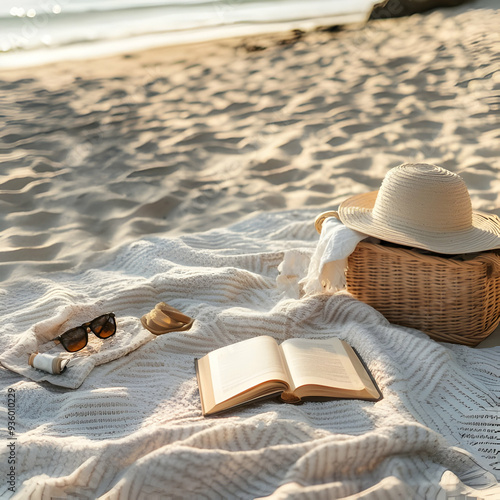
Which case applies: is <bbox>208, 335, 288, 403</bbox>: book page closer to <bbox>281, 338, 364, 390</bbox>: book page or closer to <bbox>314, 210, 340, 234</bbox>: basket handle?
<bbox>281, 338, 364, 390</bbox>: book page

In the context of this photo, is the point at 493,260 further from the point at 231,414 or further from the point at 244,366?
the point at 231,414

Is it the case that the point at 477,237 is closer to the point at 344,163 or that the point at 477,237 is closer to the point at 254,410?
the point at 254,410

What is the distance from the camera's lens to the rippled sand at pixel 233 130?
3.86m

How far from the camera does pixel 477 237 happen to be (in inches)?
94.0

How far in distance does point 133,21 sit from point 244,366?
9.64m

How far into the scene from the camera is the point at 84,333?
2.29 meters

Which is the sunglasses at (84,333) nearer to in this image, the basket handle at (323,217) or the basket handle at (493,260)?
the basket handle at (323,217)

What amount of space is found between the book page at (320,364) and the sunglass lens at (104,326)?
65 cm

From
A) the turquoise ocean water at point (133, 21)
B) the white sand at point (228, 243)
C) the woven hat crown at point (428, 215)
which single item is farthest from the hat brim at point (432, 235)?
the turquoise ocean water at point (133, 21)

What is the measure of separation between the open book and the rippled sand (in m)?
1.45

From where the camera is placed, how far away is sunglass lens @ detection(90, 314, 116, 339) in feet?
7.64

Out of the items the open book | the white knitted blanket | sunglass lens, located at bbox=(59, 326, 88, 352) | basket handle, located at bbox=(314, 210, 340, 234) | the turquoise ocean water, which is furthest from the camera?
the turquoise ocean water

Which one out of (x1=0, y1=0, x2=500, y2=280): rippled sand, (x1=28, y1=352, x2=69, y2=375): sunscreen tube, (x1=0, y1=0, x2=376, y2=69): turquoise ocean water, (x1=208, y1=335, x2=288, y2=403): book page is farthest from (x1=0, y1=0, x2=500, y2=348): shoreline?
(x1=208, y1=335, x2=288, y2=403): book page

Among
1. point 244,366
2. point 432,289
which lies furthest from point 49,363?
point 432,289
